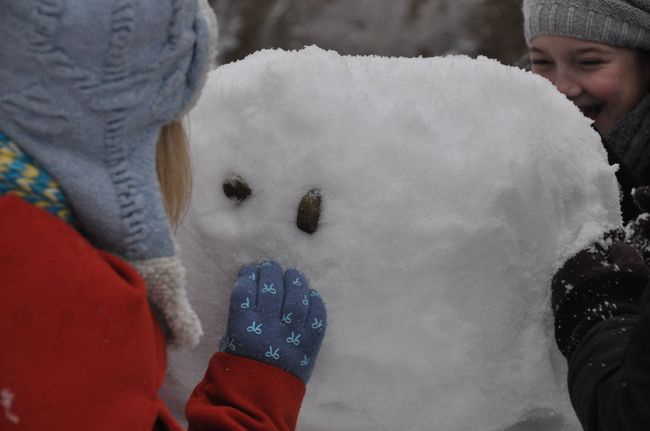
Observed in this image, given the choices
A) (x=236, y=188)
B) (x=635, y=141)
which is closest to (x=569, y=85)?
(x=635, y=141)

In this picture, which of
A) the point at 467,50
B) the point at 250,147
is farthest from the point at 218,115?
the point at 467,50

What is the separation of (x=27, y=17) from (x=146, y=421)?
40cm

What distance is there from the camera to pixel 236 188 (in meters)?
1.12

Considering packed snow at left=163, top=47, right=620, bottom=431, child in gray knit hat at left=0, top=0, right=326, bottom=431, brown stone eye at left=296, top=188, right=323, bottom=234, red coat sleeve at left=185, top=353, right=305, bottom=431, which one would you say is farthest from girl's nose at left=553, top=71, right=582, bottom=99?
child in gray knit hat at left=0, top=0, right=326, bottom=431

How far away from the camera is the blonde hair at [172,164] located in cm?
84

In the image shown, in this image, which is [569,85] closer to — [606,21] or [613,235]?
[606,21]

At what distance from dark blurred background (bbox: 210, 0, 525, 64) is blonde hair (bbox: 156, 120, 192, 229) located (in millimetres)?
2342

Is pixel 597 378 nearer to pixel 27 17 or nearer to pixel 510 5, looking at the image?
pixel 27 17

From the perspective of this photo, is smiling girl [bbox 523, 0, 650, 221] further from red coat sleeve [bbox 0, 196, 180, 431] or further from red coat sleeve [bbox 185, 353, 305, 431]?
red coat sleeve [bbox 0, 196, 180, 431]

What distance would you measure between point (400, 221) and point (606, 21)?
2.99 ft

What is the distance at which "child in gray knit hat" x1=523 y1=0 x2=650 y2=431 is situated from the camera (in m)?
0.91

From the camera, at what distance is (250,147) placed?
1.13m

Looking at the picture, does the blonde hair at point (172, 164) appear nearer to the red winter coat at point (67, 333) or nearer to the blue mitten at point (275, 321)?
the red winter coat at point (67, 333)

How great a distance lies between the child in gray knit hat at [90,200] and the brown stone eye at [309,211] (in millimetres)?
300
